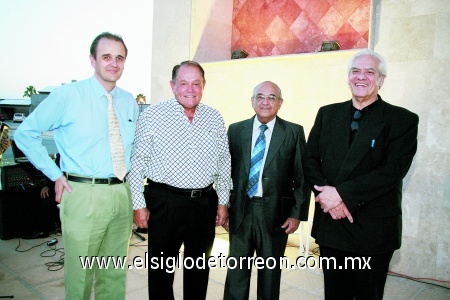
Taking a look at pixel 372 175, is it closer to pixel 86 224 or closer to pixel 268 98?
pixel 268 98

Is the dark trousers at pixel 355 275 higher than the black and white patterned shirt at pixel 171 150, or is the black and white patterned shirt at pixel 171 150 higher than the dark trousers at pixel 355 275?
the black and white patterned shirt at pixel 171 150

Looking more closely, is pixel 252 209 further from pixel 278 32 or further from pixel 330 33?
pixel 278 32

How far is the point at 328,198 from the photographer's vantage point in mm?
1949

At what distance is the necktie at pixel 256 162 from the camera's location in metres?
2.50

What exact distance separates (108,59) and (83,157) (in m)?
0.69

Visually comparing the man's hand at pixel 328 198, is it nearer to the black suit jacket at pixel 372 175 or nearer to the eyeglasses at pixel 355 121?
the black suit jacket at pixel 372 175

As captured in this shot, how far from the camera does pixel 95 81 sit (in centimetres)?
234

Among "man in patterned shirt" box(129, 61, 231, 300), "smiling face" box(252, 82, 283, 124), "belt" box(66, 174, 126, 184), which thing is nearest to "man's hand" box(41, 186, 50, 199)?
"belt" box(66, 174, 126, 184)

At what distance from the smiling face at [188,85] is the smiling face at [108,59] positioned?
1.39ft

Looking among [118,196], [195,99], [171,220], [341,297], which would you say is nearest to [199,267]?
[171,220]

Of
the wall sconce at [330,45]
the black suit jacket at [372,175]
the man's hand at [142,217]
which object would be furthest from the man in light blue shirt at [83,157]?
the wall sconce at [330,45]

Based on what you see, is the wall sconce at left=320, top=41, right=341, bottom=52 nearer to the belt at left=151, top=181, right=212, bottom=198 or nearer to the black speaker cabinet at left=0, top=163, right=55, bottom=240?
the belt at left=151, top=181, right=212, bottom=198

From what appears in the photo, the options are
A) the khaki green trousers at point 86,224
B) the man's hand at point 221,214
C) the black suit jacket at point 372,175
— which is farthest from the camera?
the man's hand at point 221,214

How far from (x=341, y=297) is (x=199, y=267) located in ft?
3.28
